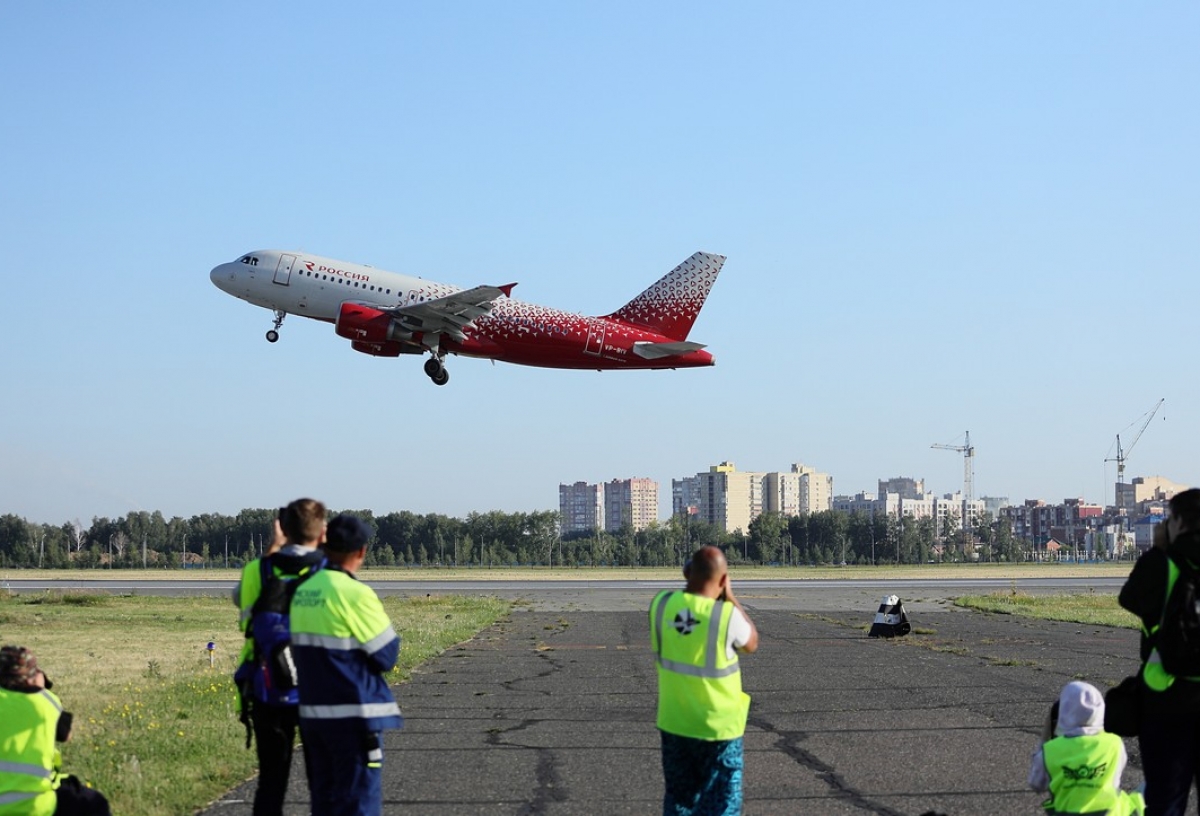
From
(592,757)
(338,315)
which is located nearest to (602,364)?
(338,315)

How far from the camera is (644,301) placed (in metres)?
49.3

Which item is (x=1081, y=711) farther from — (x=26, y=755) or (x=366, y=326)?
(x=366, y=326)

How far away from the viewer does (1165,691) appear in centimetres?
735

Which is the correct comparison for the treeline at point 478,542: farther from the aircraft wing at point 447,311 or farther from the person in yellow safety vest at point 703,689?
the person in yellow safety vest at point 703,689

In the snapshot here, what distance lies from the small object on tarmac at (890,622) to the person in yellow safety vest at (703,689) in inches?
853

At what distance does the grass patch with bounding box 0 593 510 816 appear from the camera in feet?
36.6

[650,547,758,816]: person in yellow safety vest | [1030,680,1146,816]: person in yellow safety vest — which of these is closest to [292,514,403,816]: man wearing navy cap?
[650,547,758,816]: person in yellow safety vest

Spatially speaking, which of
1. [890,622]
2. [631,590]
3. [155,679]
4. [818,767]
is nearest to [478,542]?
[631,590]

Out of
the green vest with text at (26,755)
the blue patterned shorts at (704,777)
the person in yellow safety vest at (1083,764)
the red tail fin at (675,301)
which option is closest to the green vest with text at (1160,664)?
the person in yellow safety vest at (1083,764)

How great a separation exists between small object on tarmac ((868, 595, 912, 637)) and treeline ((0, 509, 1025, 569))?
3120 inches

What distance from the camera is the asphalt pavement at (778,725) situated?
10.2 meters

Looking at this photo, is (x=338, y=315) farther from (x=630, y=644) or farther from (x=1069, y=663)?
(x=1069, y=663)

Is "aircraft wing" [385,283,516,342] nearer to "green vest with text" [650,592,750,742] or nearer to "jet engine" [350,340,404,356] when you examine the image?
"jet engine" [350,340,404,356]

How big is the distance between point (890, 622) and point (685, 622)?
73.0ft
